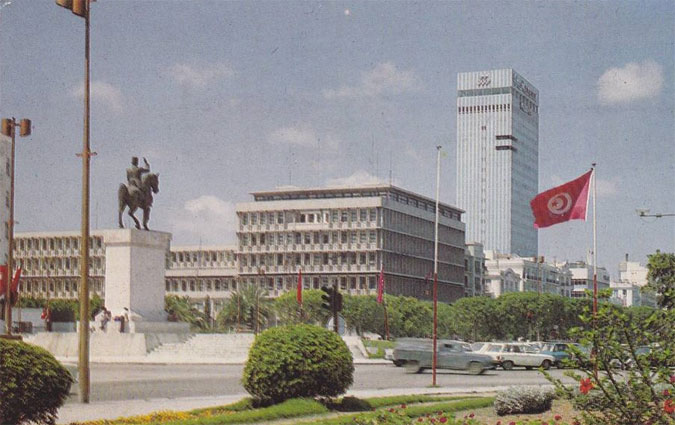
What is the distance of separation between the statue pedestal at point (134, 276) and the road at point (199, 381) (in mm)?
6682

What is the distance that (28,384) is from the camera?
14.4 metres

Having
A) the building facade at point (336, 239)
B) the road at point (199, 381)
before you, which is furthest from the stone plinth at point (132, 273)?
the building facade at point (336, 239)

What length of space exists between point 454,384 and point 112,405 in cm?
1560

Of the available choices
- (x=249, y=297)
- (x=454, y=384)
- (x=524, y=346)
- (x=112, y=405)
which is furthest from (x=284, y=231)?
(x=112, y=405)

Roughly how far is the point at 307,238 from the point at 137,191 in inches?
3207

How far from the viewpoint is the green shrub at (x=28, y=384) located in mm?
14227

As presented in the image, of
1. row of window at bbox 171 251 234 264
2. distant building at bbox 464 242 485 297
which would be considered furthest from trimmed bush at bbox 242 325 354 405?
distant building at bbox 464 242 485 297

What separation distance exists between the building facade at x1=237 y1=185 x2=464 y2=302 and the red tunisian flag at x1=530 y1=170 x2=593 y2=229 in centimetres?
9903

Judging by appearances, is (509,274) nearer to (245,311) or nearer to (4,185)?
(245,311)

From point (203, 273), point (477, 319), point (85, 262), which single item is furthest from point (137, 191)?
point (203, 273)

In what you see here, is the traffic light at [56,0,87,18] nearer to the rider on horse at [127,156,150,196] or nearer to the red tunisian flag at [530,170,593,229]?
the red tunisian flag at [530,170,593,229]

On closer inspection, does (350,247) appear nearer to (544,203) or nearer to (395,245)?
(395,245)

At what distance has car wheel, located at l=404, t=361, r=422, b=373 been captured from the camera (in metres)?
Answer: 41.8

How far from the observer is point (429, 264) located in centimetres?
14250
